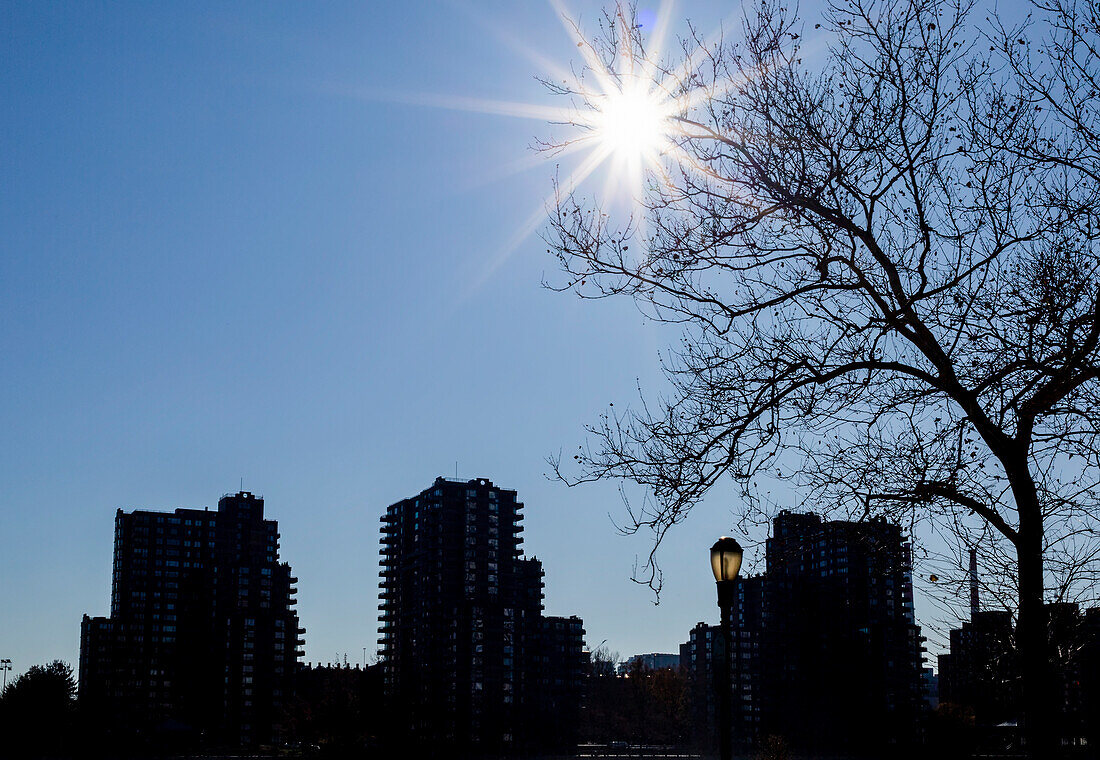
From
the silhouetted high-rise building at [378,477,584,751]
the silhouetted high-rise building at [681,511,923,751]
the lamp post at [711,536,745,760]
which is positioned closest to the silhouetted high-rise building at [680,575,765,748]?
the silhouetted high-rise building at [681,511,923,751]

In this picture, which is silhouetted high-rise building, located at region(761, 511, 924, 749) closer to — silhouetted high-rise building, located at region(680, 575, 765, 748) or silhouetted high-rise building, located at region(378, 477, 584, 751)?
silhouetted high-rise building, located at region(680, 575, 765, 748)

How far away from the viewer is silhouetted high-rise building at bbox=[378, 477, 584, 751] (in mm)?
162875

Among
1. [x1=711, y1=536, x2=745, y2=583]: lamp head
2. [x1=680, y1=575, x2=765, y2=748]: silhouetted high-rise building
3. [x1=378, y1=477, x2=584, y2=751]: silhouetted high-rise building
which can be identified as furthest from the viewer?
[x1=680, y1=575, x2=765, y2=748]: silhouetted high-rise building

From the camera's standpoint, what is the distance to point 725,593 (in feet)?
48.2

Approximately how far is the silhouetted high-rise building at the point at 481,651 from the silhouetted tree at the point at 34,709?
41.2 m

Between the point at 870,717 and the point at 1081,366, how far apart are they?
161207 millimetres

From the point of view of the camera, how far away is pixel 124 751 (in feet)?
442

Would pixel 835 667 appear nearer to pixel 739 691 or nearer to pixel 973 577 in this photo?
pixel 739 691

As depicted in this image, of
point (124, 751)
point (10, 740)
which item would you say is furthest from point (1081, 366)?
point (124, 751)

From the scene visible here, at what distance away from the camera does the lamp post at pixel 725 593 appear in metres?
14.4

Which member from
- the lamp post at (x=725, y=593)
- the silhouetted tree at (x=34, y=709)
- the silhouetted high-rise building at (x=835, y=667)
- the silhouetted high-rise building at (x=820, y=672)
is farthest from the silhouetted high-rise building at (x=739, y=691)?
the lamp post at (x=725, y=593)

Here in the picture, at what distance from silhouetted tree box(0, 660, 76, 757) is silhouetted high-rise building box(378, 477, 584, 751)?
135ft

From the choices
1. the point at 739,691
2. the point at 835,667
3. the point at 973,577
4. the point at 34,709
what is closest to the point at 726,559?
the point at 973,577

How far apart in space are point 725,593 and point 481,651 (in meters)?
164
